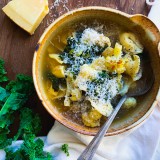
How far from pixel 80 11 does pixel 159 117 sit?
68 cm

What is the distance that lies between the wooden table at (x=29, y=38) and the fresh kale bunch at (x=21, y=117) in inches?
2.6

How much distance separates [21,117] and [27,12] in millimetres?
541

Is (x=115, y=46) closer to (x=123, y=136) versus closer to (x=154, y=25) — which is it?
(x=154, y=25)

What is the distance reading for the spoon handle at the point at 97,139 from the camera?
1746 millimetres

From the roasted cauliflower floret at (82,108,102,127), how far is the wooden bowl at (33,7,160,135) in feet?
0.08

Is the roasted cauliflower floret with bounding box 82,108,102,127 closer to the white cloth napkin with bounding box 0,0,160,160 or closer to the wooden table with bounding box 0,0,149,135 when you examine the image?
the white cloth napkin with bounding box 0,0,160,160

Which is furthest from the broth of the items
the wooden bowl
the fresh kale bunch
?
the fresh kale bunch

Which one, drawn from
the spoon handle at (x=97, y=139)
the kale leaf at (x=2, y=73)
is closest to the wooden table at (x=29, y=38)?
the kale leaf at (x=2, y=73)

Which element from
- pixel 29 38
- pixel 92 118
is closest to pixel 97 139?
pixel 92 118

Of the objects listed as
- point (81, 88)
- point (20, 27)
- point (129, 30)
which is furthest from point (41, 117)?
point (129, 30)

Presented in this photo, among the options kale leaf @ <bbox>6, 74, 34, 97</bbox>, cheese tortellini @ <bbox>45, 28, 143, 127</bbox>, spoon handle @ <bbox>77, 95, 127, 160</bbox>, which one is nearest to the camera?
spoon handle @ <bbox>77, 95, 127, 160</bbox>

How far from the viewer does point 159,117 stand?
213cm

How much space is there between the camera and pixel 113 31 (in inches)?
81.5

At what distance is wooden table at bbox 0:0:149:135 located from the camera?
215cm
